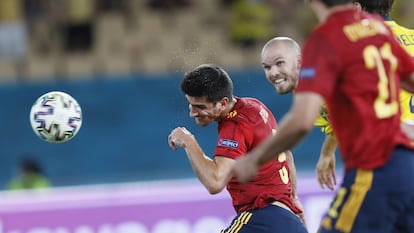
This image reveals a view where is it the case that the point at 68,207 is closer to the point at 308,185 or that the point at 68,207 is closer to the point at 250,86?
the point at 308,185

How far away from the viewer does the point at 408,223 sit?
5.24 meters

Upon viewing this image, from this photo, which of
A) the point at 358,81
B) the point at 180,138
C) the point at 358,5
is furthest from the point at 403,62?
the point at 180,138

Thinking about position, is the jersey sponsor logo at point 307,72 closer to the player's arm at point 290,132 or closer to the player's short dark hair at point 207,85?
the player's arm at point 290,132

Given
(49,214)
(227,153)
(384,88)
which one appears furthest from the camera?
(49,214)

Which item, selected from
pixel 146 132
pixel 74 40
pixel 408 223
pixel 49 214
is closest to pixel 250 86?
pixel 146 132

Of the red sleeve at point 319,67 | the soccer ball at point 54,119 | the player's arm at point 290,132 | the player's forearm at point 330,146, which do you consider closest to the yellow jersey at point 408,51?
the player's forearm at point 330,146

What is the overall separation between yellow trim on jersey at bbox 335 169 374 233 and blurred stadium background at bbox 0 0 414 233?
1006cm

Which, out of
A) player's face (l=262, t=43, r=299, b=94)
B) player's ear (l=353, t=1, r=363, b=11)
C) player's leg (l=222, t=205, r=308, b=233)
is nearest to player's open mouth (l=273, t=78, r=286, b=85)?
player's face (l=262, t=43, r=299, b=94)

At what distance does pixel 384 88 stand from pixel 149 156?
1117 cm

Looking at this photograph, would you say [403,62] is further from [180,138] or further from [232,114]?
[180,138]

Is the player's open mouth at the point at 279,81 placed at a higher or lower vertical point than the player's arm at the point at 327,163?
higher

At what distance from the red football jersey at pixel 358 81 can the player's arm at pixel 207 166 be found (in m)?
1.19

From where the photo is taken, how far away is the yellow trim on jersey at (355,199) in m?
5.19

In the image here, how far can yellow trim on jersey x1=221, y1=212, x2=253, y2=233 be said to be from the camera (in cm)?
675
